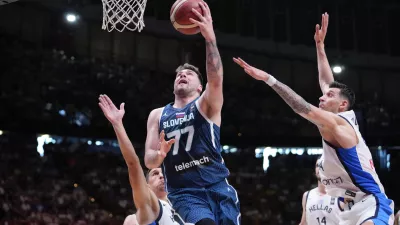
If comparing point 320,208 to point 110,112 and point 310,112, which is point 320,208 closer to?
point 310,112

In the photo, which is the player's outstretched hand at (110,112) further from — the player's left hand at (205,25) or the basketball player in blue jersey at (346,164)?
the basketball player in blue jersey at (346,164)

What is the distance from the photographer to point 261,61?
17828mm

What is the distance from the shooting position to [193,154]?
445 cm

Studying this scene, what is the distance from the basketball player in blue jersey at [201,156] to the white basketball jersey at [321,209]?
2452mm

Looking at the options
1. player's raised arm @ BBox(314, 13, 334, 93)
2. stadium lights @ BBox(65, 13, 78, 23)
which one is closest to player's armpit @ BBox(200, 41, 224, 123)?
player's raised arm @ BBox(314, 13, 334, 93)

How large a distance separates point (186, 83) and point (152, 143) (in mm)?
562

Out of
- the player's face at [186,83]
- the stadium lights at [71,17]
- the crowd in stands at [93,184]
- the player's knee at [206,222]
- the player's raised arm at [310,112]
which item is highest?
the stadium lights at [71,17]

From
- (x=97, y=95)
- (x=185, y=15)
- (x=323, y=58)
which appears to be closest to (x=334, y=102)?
(x=323, y=58)

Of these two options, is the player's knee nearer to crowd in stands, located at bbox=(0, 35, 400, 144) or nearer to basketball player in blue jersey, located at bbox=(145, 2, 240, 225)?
basketball player in blue jersey, located at bbox=(145, 2, 240, 225)

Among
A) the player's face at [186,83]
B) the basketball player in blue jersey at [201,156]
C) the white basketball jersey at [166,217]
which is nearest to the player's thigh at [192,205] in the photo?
the basketball player in blue jersey at [201,156]

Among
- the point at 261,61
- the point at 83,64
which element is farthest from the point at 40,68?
the point at 261,61

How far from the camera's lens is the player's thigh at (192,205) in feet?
13.9

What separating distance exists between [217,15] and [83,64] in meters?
4.12

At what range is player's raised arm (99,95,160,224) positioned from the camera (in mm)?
3895
